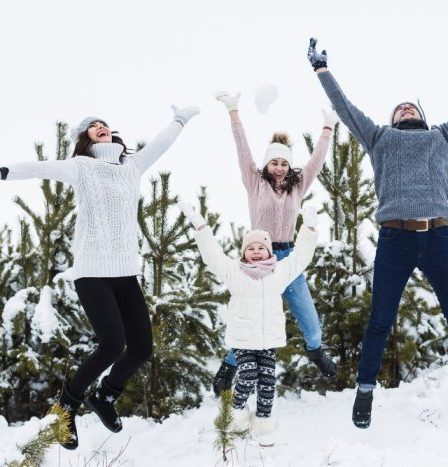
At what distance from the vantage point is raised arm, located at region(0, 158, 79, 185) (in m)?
3.51

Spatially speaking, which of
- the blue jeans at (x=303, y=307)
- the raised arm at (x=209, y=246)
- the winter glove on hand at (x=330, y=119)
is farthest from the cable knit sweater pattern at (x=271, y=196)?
the raised arm at (x=209, y=246)

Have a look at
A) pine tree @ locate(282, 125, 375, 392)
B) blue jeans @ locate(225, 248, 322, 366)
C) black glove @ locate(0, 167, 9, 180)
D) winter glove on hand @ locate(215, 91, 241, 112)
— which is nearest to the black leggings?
black glove @ locate(0, 167, 9, 180)

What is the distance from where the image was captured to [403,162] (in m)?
3.86

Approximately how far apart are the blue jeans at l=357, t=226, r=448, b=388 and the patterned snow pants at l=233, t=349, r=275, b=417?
2.25 feet

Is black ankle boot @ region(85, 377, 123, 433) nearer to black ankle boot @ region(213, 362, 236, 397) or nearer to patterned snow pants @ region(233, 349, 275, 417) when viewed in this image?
patterned snow pants @ region(233, 349, 275, 417)

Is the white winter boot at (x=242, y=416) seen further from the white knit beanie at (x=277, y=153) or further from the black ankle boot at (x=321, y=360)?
the white knit beanie at (x=277, y=153)

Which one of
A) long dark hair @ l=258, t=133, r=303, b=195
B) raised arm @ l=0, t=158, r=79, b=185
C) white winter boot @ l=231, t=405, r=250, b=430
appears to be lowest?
white winter boot @ l=231, t=405, r=250, b=430

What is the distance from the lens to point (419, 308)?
6.68m

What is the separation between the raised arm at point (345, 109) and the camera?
406 centimetres

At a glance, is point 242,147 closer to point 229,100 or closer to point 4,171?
point 229,100

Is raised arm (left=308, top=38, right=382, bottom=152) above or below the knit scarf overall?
above

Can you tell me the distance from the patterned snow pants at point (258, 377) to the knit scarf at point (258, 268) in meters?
0.59

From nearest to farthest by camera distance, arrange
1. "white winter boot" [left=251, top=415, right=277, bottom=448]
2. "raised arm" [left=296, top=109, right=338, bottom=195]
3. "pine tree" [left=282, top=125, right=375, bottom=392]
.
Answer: "white winter boot" [left=251, top=415, right=277, bottom=448] < "raised arm" [left=296, top=109, right=338, bottom=195] < "pine tree" [left=282, top=125, right=375, bottom=392]

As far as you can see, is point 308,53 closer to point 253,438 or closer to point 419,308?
point 253,438
